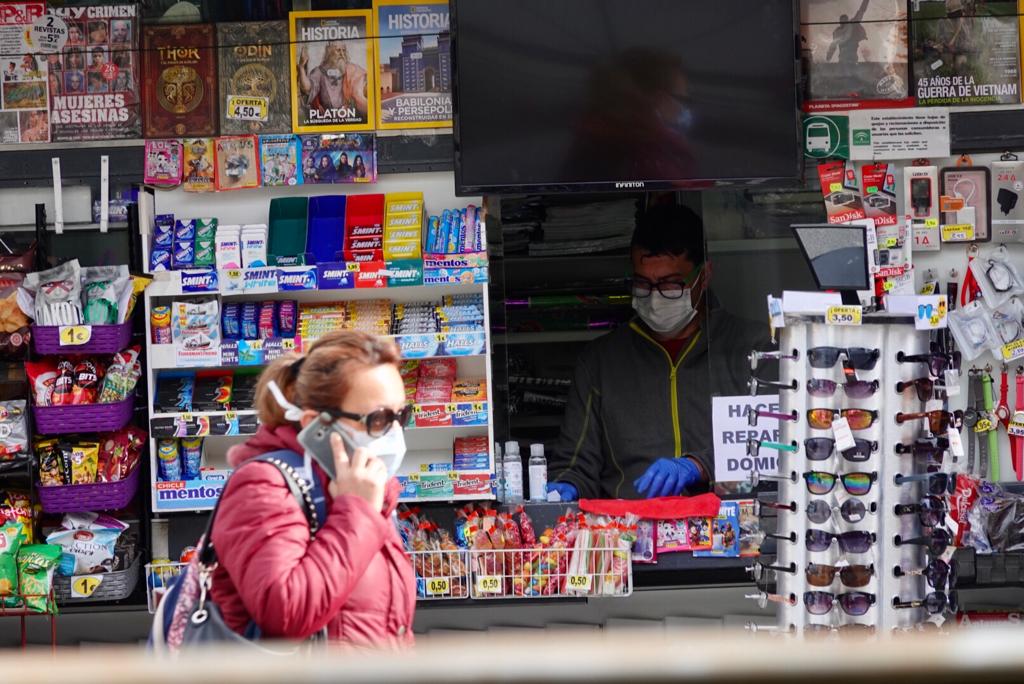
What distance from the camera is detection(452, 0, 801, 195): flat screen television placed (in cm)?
491

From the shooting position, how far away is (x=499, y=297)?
5270mm

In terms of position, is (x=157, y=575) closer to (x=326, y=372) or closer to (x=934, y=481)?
(x=326, y=372)

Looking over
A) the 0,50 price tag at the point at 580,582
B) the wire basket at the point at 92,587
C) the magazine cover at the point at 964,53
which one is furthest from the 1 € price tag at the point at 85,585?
the magazine cover at the point at 964,53

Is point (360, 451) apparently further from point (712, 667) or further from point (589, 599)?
point (589, 599)

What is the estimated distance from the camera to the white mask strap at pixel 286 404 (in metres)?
2.49

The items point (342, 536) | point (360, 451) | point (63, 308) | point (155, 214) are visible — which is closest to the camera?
point (342, 536)

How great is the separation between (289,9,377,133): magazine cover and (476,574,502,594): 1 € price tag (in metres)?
2.02

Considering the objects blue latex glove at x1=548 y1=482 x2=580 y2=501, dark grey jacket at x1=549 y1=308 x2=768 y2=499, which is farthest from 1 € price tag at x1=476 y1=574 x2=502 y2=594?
dark grey jacket at x1=549 y1=308 x2=768 y2=499

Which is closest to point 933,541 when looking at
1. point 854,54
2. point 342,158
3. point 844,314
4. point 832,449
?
point 832,449

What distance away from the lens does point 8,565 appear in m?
4.74

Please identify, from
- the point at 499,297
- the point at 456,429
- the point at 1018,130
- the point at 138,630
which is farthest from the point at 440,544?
the point at 1018,130

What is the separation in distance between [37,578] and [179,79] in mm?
2212

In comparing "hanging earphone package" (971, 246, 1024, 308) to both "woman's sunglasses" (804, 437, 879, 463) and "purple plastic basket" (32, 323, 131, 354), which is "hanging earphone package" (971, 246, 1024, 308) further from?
"purple plastic basket" (32, 323, 131, 354)

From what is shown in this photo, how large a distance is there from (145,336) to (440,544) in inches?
61.5
